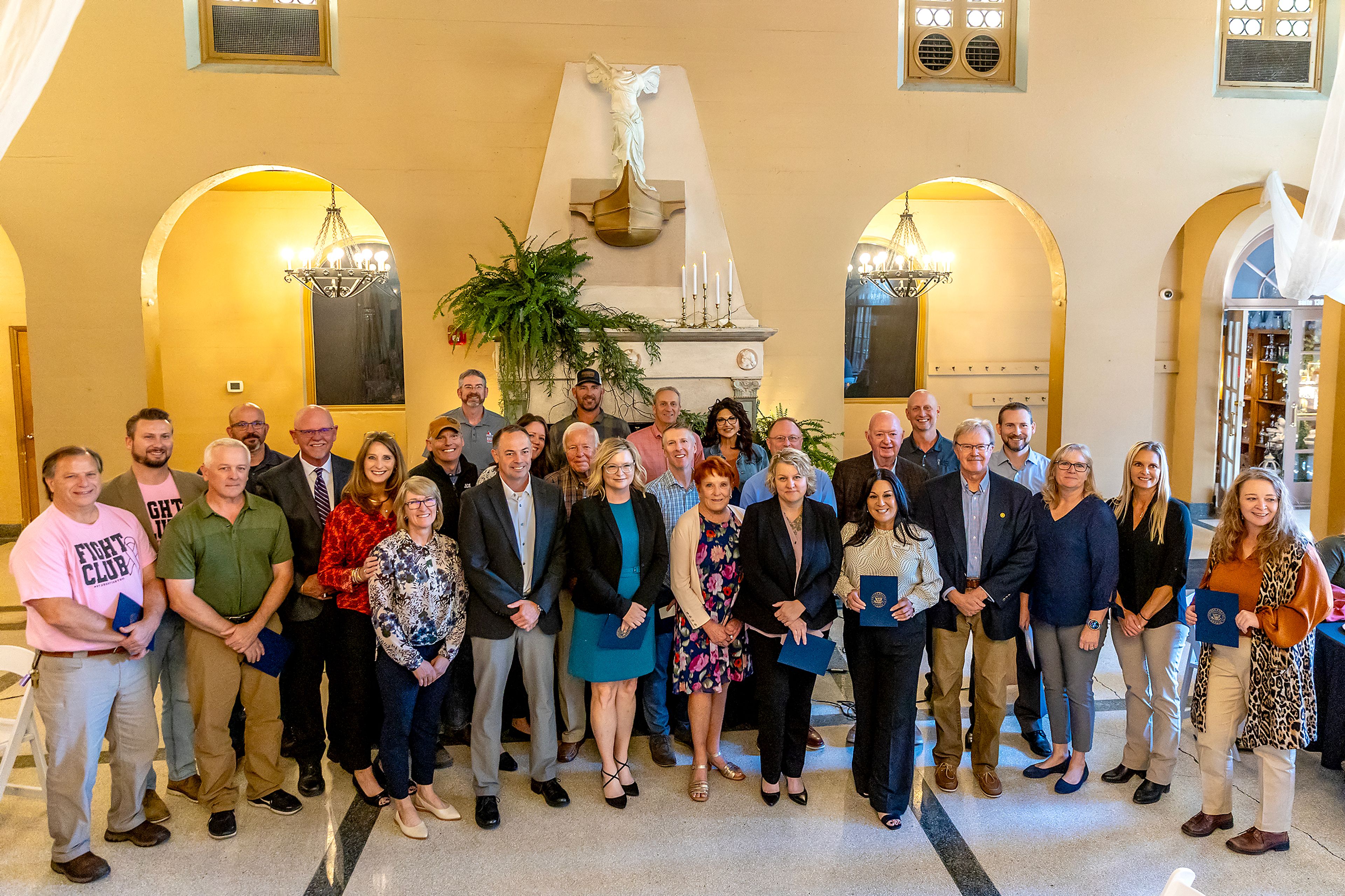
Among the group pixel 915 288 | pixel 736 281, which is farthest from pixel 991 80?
pixel 736 281

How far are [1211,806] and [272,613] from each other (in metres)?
3.85

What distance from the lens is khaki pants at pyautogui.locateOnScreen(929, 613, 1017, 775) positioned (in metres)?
3.82

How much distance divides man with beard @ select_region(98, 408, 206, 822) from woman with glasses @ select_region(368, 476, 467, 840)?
883 millimetres

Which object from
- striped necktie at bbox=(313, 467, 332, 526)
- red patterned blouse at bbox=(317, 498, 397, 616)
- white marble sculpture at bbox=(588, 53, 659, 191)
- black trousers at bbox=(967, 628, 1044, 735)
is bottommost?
black trousers at bbox=(967, 628, 1044, 735)

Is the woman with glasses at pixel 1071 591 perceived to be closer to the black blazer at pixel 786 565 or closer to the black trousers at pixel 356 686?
the black blazer at pixel 786 565

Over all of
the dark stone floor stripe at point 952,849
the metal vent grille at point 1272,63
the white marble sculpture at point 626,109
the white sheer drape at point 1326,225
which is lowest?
the dark stone floor stripe at point 952,849

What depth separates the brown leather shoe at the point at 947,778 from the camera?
3.85 meters

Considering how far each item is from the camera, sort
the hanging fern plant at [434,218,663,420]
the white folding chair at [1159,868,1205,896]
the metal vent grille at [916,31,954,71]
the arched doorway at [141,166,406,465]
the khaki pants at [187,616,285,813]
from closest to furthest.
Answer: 1. the white folding chair at [1159,868,1205,896]
2. the khaki pants at [187,616,285,813]
3. the hanging fern plant at [434,218,663,420]
4. the metal vent grille at [916,31,954,71]
5. the arched doorway at [141,166,406,465]

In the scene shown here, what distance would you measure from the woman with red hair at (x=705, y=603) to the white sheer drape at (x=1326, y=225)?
A: 3828 mm

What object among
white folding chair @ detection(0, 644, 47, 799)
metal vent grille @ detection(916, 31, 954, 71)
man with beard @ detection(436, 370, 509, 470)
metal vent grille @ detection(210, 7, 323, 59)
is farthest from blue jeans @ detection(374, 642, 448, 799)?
metal vent grille @ detection(916, 31, 954, 71)

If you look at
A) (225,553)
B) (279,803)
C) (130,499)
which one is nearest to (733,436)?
(225,553)

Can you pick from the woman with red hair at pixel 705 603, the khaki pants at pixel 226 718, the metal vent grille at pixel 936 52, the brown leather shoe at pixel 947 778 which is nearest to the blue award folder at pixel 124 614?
the khaki pants at pixel 226 718

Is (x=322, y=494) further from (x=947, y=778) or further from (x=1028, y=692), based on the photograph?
(x=1028, y=692)

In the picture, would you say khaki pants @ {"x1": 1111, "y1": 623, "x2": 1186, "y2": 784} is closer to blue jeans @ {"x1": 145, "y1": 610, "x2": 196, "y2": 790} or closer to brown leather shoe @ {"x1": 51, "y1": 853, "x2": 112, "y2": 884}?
blue jeans @ {"x1": 145, "y1": 610, "x2": 196, "y2": 790}
